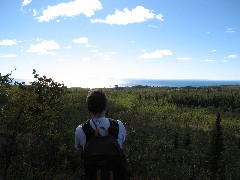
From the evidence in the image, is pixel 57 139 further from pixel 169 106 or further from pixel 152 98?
pixel 152 98

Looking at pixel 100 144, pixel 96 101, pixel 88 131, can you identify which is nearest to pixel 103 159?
pixel 100 144

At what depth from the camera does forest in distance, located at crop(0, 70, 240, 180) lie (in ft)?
67.6

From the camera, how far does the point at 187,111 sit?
342ft

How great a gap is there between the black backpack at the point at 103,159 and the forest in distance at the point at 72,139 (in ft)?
40.0

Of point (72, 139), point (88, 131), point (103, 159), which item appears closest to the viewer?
point (103, 159)

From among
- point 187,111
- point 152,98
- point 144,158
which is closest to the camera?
point 144,158

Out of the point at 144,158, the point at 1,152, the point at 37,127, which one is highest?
the point at 37,127

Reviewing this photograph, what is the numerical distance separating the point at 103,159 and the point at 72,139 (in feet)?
70.5

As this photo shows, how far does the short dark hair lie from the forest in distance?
12.0 metres

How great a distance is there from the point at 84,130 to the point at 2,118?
1603cm

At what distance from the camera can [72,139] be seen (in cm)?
2577

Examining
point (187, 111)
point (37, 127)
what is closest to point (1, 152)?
point (37, 127)

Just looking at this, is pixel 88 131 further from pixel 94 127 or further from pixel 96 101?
pixel 96 101

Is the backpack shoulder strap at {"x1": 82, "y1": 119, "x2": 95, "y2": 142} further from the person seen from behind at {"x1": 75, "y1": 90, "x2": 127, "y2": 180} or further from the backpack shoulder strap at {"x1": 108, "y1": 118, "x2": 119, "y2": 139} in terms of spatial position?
the backpack shoulder strap at {"x1": 108, "y1": 118, "x2": 119, "y2": 139}
